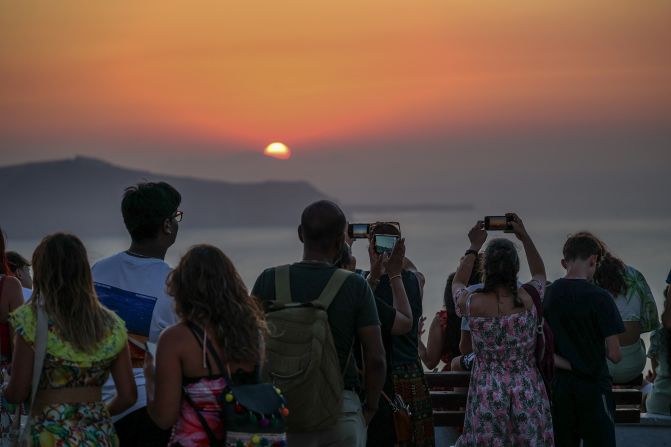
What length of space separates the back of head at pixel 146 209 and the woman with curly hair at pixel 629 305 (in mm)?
3903

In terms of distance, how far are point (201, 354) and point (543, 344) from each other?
2.78m

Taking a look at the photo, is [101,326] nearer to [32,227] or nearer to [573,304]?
[573,304]

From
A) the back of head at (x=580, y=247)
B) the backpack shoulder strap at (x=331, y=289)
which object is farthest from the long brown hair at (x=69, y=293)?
the back of head at (x=580, y=247)

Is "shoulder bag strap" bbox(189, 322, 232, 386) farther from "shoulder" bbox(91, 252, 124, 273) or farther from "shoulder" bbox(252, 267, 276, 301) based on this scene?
"shoulder" bbox(91, 252, 124, 273)

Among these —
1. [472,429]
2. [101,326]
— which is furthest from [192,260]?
[472,429]

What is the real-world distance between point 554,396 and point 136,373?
3054mm

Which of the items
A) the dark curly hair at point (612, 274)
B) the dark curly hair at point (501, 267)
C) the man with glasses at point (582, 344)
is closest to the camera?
the dark curly hair at point (501, 267)

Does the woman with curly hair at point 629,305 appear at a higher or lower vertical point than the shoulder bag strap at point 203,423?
higher

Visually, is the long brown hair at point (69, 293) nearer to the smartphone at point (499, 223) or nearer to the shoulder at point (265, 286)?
the shoulder at point (265, 286)

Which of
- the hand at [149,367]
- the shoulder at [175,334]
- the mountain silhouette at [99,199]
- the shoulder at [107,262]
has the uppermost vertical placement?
the mountain silhouette at [99,199]

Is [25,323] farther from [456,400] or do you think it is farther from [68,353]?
[456,400]

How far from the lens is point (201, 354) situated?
415 cm

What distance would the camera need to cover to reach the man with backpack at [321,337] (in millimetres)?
4734

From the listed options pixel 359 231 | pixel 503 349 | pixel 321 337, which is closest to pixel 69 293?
pixel 321 337
